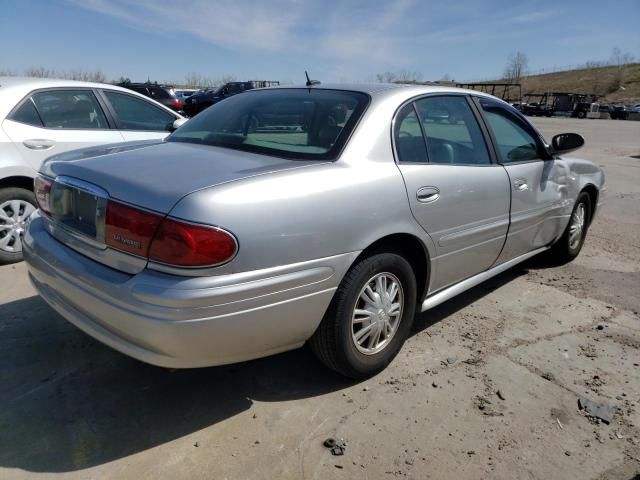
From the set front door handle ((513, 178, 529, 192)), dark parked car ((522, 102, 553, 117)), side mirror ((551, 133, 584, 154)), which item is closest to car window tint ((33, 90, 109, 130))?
front door handle ((513, 178, 529, 192))

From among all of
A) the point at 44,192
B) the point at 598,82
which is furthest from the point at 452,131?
the point at 598,82

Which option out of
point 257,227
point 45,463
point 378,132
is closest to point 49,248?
point 45,463

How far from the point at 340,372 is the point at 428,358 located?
679 mm

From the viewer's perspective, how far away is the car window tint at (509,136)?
3.65 meters

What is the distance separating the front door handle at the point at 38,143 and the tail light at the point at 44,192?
2.03 meters

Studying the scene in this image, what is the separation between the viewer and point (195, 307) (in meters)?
2.00

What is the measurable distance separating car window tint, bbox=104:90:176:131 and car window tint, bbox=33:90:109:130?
0.20 m

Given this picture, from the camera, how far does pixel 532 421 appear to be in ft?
8.32

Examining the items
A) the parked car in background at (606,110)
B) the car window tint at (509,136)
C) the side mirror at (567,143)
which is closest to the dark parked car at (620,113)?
the parked car in background at (606,110)

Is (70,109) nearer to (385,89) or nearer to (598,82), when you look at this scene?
(385,89)

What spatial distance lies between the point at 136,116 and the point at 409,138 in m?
3.66

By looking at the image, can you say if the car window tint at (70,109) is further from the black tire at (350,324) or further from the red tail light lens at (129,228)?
the black tire at (350,324)

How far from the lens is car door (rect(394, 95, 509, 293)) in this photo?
2.84 meters

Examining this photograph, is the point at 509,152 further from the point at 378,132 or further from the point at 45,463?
the point at 45,463
